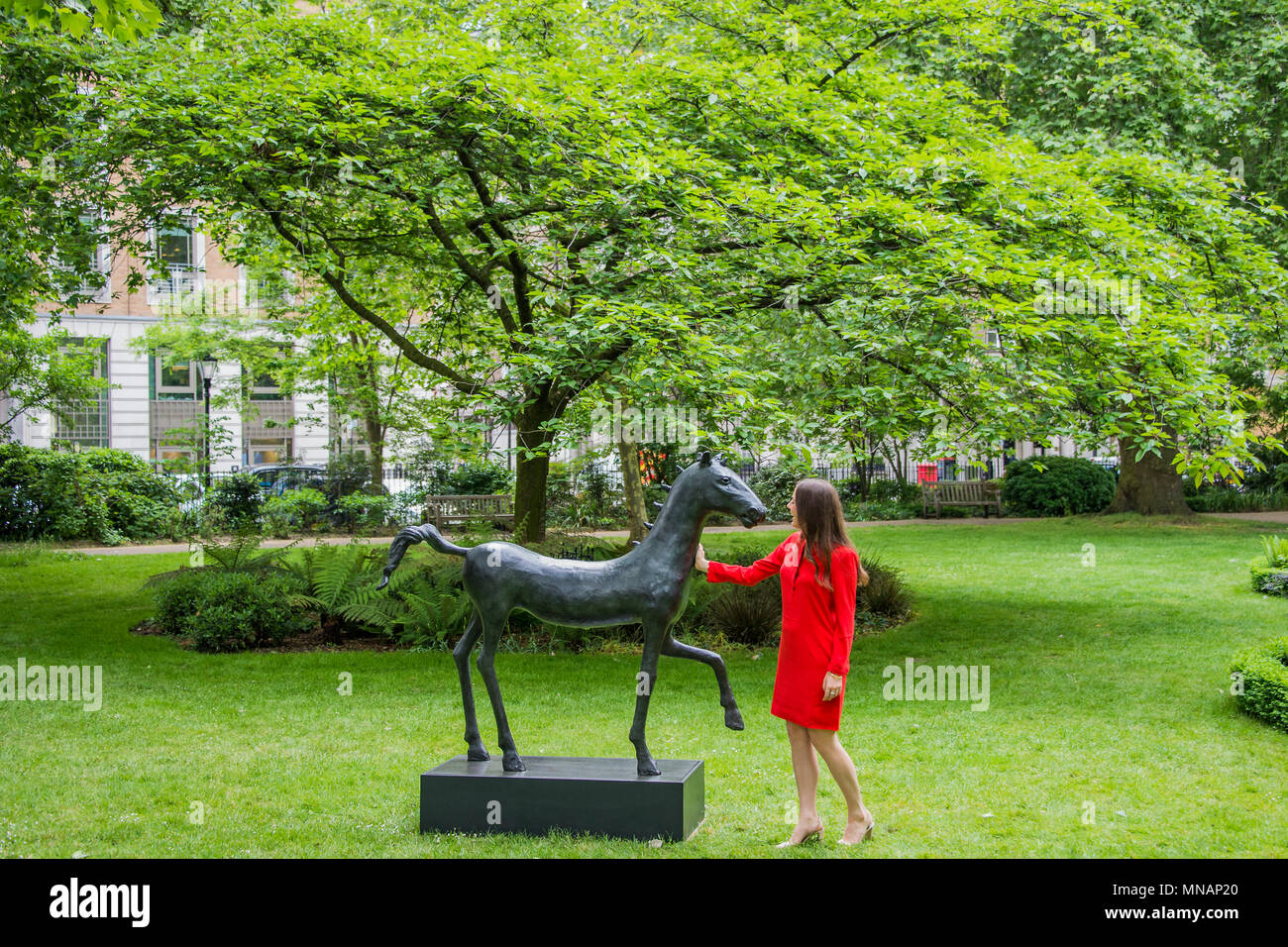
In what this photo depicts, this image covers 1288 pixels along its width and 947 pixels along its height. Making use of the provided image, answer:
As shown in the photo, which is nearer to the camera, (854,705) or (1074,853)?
(1074,853)

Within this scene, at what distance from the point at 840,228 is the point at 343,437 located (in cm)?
2755

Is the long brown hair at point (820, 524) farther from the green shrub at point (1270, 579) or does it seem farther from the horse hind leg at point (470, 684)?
the green shrub at point (1270, 579)

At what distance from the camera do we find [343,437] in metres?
35.2

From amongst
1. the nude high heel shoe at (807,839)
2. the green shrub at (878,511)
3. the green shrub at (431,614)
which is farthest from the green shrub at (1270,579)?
the green shrub at (878,511)

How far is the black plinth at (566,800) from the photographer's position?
217 inches

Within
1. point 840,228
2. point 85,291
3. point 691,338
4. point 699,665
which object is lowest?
point 699,665

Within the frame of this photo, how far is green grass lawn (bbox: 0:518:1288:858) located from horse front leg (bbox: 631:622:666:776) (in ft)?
1.46

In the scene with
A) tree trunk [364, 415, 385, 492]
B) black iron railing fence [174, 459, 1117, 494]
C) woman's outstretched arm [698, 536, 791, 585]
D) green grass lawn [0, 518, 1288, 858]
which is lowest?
green grass lawn [0, 518, 1288, 858]

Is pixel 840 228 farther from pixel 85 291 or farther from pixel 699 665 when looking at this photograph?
pixel 85 291

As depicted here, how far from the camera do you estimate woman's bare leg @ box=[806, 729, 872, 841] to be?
5410 millimetres

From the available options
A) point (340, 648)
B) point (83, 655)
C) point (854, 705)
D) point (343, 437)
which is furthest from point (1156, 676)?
point (343, 437)

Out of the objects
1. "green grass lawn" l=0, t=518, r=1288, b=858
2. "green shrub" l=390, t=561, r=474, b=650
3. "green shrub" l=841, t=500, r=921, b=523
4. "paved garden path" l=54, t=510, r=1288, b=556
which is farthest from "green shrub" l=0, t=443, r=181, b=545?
"green shrub" l=841, t=500, r=921, b=523

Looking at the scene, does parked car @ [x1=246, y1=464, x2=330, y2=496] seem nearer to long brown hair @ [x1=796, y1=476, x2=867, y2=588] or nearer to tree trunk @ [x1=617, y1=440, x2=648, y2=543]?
tree trunk @ [x1=617, y1=440, x2=648, y2=543]

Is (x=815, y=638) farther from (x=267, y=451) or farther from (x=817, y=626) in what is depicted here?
(x=267, y=451)
